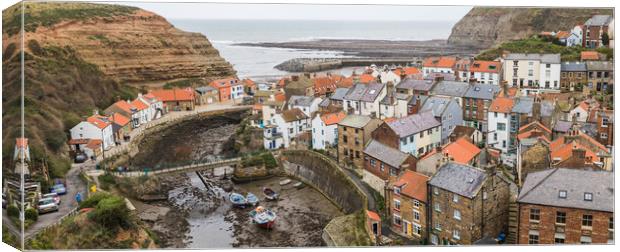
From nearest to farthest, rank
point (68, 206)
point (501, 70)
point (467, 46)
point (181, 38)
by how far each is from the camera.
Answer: point (68, 206)
point (501, 70)
point (181, 38)
point (467, 46)

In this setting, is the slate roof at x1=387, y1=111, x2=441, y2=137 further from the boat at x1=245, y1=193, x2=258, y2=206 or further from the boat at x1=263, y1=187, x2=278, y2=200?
the boat at x1=245, y1=193, x2=258, y2=206

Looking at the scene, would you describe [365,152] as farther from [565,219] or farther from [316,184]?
[565,219]

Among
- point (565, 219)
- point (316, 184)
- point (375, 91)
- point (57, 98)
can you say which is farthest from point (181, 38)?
point (565, 219)

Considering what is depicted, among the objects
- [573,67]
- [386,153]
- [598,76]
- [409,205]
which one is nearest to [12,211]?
[409,205]

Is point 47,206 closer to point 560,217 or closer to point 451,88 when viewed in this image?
point 560,217

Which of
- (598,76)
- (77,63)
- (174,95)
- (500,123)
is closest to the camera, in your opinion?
(500,123)

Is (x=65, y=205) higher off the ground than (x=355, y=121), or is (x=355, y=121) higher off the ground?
(x=355, y=121)
